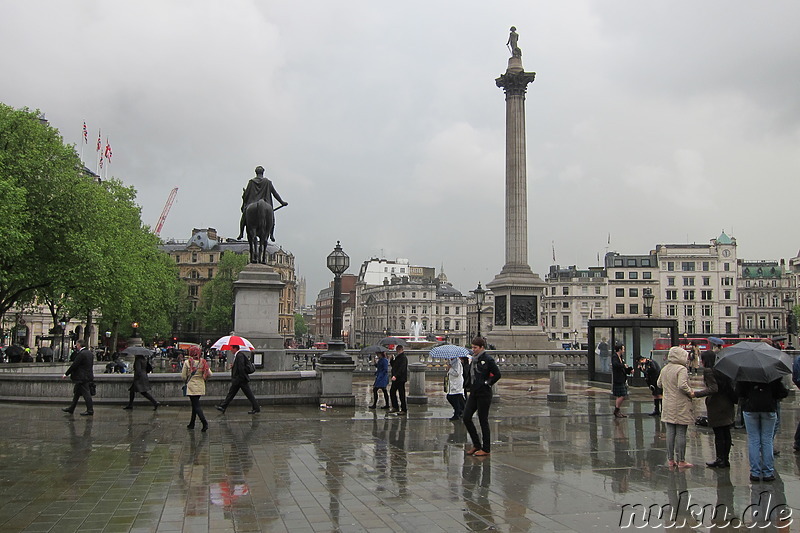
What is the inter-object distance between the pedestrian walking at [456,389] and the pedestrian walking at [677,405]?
6468 millimetres

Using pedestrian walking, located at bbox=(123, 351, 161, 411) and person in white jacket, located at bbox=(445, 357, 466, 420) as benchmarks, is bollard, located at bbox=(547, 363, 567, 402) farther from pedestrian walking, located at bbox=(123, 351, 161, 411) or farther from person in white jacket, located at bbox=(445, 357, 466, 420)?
pedestrian walking, located at bbox=(123, 351, 161, 411)

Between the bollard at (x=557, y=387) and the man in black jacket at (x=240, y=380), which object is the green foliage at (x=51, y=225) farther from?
the bollard at (x=557, y=387)

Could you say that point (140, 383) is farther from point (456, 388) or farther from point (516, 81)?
point (516, 81)

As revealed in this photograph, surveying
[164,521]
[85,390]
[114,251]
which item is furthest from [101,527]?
[114,251]

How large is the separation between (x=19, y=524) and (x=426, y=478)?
501 centimetres

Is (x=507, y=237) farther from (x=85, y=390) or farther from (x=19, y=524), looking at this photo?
(x=19, y=524)

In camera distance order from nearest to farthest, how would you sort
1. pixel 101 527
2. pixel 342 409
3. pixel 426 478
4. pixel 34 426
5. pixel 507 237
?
pixel 101 527 < pixel 426 478 < pixel 34 426 < pixel 342 409 < pixel 507 237

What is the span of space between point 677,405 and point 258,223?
1591cm

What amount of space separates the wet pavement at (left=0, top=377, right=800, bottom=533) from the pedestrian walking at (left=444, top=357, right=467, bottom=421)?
0.98 metres

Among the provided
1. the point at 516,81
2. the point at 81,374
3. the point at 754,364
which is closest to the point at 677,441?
the point at 754,364

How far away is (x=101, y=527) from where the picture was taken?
22.7 ft

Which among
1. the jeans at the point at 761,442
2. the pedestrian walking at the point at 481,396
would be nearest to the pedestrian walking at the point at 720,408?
the jeans at the point at 761,442

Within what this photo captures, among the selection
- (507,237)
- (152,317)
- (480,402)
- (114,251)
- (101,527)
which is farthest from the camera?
(152,317)

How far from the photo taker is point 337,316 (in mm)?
19172
